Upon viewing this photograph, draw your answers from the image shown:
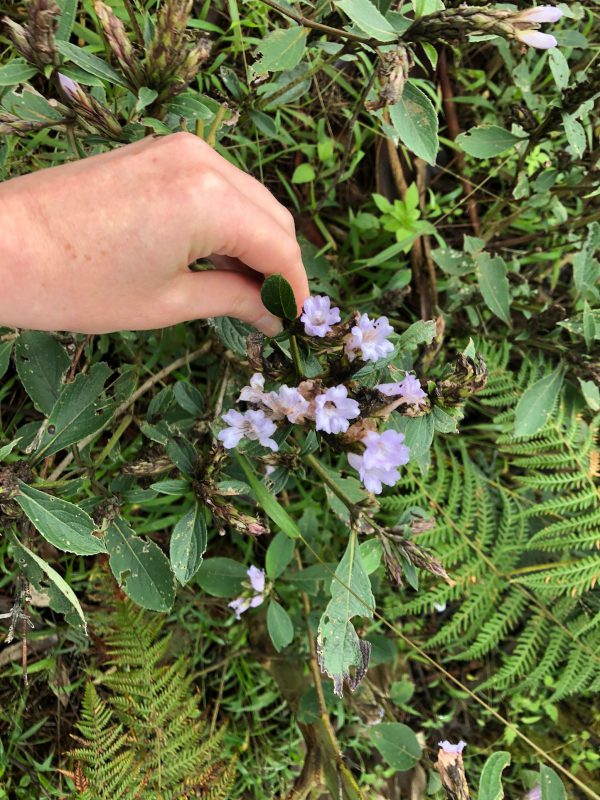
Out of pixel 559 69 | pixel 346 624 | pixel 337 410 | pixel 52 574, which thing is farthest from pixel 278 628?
pixel 559 69

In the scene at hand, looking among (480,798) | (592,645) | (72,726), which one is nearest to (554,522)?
(592,645)

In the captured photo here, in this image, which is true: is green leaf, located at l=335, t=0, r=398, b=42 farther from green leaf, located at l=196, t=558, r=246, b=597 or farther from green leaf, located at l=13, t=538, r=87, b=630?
green leaf, located at l=196, t=558, r=246, b=597

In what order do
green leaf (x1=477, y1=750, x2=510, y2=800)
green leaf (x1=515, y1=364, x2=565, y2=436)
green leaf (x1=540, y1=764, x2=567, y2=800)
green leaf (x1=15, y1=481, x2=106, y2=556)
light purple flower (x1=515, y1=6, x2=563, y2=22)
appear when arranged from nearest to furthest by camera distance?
light purple flower (x1=515, y1=6, x2=563, y2=22) → green leaf (x1=15, y1=481, x2=106, y2=556) → green leaf (x1=477, y1=750, x2=510, y2=800) → green leaf (x1=540, y1=764, x2=567, y2=800) → green leaf (x1=515, y1=364, x2=565, y2=436)

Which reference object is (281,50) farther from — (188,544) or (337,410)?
(188,544)

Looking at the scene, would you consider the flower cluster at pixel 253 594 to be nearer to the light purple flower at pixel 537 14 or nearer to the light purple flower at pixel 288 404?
the light purple flower at pixel 288 404

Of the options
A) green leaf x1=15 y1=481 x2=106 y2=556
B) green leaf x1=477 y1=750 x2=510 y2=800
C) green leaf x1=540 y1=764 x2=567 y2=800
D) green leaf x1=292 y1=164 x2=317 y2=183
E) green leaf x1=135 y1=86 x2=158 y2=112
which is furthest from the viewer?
green leaf x1=292 y1=164 x2=317 y2=183

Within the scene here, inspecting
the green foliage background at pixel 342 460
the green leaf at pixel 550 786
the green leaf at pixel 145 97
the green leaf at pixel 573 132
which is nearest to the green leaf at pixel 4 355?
the green foliage background at pixel 342 460

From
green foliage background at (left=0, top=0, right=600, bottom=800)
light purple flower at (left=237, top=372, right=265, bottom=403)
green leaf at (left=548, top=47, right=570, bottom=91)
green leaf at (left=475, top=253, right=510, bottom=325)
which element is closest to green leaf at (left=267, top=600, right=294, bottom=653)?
green foliage background at (left=0, top=0, right=600, bottom=800)

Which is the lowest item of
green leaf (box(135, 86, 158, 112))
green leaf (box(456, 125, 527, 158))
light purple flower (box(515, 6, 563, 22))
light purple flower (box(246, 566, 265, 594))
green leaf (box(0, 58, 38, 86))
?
light purple flower (box(246, 566, 265, 594))
